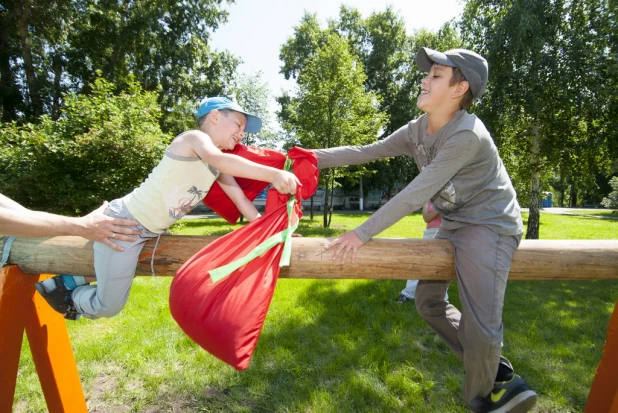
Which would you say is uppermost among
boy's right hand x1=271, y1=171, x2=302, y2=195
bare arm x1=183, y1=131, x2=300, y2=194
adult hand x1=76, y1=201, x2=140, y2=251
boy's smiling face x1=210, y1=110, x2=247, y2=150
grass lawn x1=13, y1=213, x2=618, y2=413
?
boy's smiling face x1=210, y1=110, x2=247, y2=150

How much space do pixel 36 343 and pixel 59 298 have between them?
0.90 ft

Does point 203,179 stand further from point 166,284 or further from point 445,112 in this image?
point 166,284

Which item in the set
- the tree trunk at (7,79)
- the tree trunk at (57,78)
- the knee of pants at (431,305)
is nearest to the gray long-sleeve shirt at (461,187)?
the knee of pants at (431,305)

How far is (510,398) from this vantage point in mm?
2020

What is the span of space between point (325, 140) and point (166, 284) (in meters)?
8.79

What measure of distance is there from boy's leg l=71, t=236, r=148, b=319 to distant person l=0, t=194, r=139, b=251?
54 mm

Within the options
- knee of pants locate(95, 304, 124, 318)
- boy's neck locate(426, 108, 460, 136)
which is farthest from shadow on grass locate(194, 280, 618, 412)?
boy's neck locate(426, 108, 460, 136)

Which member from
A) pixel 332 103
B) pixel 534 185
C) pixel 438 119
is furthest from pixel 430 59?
pixel 332 103

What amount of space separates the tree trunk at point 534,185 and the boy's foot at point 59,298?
11.9 meters

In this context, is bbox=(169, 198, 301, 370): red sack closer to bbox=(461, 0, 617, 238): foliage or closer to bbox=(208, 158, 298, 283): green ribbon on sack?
bbox=(208, 158, 298, 283): green ribbon on sack

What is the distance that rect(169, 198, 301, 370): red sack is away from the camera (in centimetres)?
162

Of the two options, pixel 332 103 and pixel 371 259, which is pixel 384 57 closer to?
pixel 332 103

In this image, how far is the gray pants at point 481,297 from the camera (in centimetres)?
196

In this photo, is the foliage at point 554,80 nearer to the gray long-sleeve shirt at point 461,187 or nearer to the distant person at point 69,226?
the gray long-sleeve shirt at point 461,187
